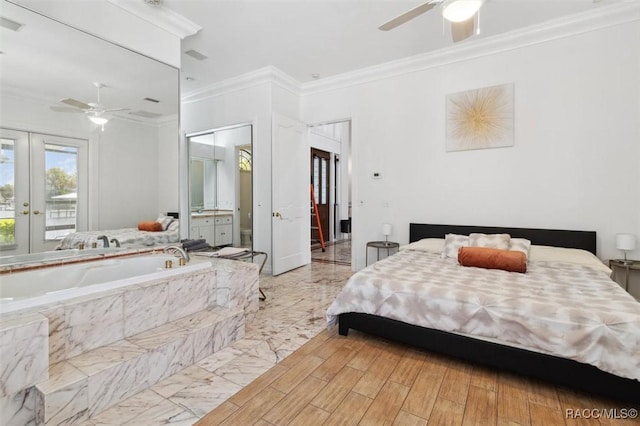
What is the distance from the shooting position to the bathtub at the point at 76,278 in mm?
1768

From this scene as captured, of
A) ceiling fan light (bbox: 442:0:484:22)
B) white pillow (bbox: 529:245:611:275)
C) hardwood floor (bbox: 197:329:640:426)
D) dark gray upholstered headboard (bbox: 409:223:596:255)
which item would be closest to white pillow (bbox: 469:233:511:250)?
white pillow (bbox: 529:245:611:275)

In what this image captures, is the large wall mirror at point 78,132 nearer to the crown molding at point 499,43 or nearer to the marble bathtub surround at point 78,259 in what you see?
the marble bathtub surround at point 78,259

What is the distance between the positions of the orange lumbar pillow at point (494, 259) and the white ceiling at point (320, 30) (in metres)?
2.03

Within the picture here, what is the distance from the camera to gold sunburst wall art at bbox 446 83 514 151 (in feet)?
11.8

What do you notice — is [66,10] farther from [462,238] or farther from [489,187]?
[489,187]

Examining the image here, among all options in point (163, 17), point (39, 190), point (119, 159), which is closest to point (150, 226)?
point (119, 159)

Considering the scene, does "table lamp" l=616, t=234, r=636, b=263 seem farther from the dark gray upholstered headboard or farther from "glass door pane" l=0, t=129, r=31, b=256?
"glass door pane" l=0, t=129, r=31, b=256

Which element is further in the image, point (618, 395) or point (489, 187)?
point (489, 187)

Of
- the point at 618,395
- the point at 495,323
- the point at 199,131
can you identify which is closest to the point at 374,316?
the point at 495,323

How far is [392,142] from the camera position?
4.34 meters

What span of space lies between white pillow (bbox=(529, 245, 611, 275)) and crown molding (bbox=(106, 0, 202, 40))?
13.9 ft

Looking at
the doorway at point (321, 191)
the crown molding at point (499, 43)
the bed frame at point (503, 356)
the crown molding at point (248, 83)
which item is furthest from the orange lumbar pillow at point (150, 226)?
the doorway at point (321, 191)

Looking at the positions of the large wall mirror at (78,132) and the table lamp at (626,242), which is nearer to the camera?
the large wall mirror at (78,132)

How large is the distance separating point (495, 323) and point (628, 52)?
3.27 meters
